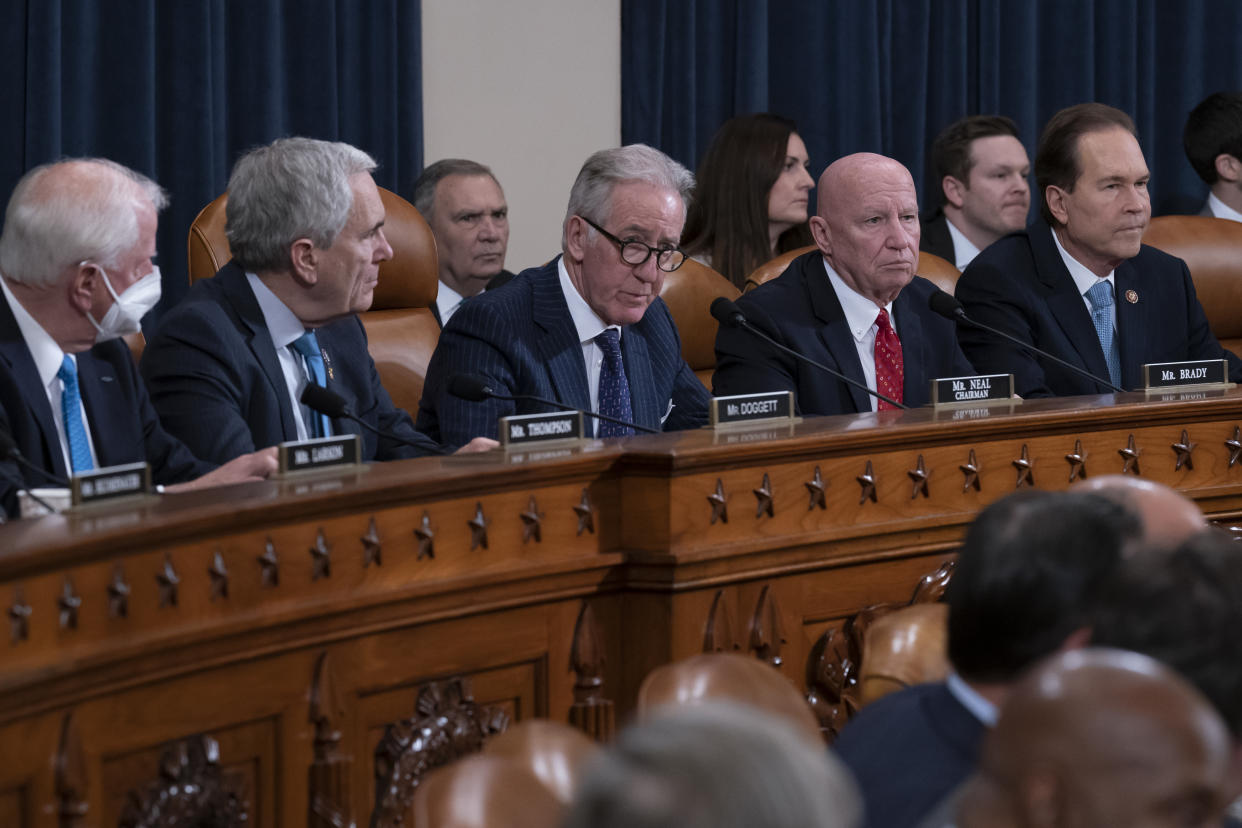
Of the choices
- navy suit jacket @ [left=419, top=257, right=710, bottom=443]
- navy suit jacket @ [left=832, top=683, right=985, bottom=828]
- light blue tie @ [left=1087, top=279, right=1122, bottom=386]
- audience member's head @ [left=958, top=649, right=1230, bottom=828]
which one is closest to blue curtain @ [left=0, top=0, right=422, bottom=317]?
navy suit jacket @ [left=419, top=257, right=710, bottom=443]

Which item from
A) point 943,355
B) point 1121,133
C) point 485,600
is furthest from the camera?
point 1121,133

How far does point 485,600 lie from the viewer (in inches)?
87.2

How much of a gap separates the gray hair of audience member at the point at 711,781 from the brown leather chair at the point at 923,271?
3254mm

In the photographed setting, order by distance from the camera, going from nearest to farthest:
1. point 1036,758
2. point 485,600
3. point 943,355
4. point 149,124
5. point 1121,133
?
point 1036,758 → point 485,600 → point 943,355 → point 1121,133 → point 149,124

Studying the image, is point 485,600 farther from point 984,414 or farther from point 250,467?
point 984,414

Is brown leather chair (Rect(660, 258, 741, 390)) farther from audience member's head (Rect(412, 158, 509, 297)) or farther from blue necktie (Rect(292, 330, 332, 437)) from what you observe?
blue necktie (Rect(292, 330, 332, 437))

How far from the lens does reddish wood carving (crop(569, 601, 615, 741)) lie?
7.69ft

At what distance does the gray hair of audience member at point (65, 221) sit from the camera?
2.47 m

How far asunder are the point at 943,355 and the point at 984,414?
787 mm

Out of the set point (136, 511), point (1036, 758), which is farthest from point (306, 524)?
point (1036, 758)

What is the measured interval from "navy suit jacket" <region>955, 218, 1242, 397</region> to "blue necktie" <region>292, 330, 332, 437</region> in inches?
59.5

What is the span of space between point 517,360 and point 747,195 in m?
1.94

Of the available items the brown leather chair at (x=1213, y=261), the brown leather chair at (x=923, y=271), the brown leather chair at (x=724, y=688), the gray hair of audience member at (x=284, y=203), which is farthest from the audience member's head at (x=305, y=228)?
the brown leather chair at (x=1213, y=261)

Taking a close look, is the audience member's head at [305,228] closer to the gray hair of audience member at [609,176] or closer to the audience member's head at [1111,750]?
the gray hair of audience member at [609,176]
